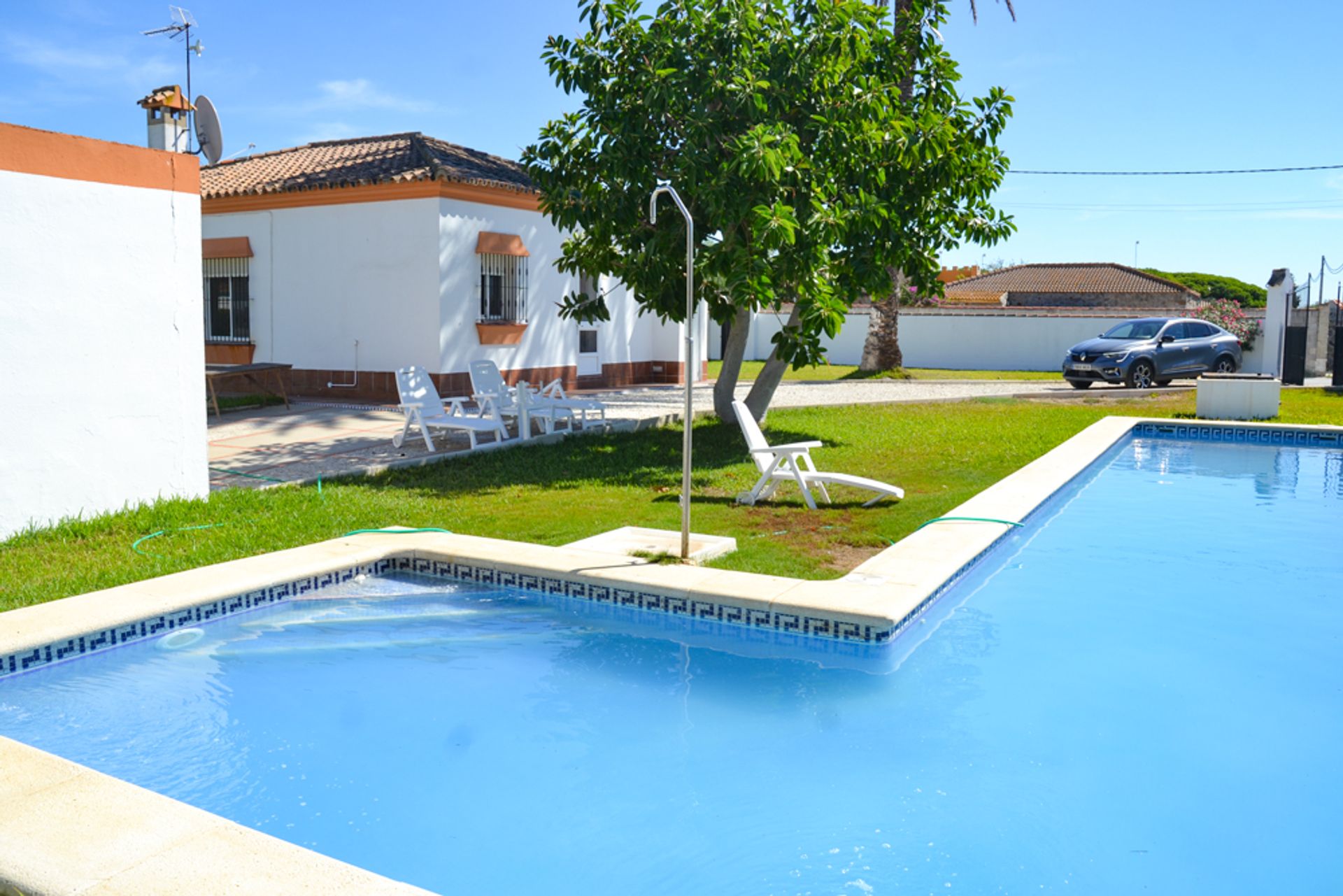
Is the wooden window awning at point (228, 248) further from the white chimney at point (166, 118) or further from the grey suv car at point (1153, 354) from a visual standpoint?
the grey suv car at point (1153, 354)

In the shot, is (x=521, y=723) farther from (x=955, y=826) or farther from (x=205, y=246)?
(x=205, y=246)

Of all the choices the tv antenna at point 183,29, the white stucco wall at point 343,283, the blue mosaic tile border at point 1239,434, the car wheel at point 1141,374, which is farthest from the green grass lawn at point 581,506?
the tv antenna at point 183,29

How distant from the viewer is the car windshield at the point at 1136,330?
918 inches

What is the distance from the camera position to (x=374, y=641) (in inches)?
247

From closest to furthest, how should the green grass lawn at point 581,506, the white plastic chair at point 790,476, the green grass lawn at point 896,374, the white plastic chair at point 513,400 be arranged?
the green grass lawn at point 581,506 < the white plastic chair at point 790,476 < the white plastic chair at point 513,400 < the green grass lawn at point 896,374

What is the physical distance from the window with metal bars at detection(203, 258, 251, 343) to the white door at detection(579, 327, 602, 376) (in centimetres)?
612

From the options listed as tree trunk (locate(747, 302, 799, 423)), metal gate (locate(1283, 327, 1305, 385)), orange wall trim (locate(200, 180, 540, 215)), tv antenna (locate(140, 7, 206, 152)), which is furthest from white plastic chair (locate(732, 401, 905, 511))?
metal gate (locate(1283, 327, 1305, 385))

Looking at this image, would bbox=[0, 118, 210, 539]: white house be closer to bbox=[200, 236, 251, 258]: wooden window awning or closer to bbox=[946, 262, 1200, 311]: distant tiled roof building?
bbox=[200, 236, 251, 258]: wooden window awning

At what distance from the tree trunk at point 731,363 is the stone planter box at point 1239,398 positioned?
25.8 feet

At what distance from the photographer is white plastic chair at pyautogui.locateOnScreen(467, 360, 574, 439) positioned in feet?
42.5

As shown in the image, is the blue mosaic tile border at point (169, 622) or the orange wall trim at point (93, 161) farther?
the orange wall trim at point (93, 161)

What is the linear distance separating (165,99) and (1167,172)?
32415 mm

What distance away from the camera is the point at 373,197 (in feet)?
56.7

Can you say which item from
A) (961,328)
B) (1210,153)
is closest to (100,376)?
(961,328)
